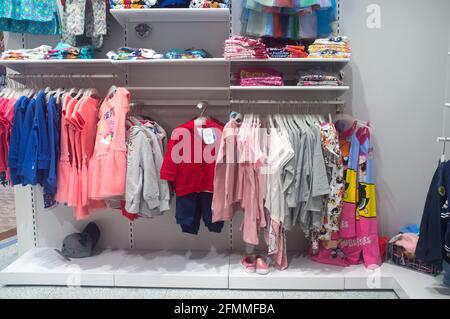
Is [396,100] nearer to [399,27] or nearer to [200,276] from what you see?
[399,27]

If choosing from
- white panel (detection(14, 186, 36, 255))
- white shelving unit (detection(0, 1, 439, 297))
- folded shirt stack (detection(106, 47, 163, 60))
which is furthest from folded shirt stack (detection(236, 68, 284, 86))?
white panel (detection(14, 186, 36, 255))

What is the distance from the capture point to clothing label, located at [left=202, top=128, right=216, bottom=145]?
7.62 feet

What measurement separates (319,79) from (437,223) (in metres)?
1.14

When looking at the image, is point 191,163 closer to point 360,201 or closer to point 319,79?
point 319,79

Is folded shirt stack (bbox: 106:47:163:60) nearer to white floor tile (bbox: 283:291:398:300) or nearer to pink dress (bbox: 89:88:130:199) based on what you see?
pink dress (bbox: 89:88:130:199)

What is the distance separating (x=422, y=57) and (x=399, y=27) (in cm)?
28

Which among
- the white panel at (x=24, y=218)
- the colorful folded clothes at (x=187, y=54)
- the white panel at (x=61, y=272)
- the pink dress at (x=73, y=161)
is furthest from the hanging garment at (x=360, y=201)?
the white panel at (x=24, y=218)

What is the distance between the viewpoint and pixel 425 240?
214 centimetres

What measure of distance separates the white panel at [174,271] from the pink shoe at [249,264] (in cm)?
13

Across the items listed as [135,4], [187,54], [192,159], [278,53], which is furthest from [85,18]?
[278,53]

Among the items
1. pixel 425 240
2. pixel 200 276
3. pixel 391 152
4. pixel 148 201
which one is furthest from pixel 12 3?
pixel 425 240

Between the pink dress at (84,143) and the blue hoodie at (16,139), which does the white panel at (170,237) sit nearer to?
the pink dress at (84,143)

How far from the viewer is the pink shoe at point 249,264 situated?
7.91 ft
